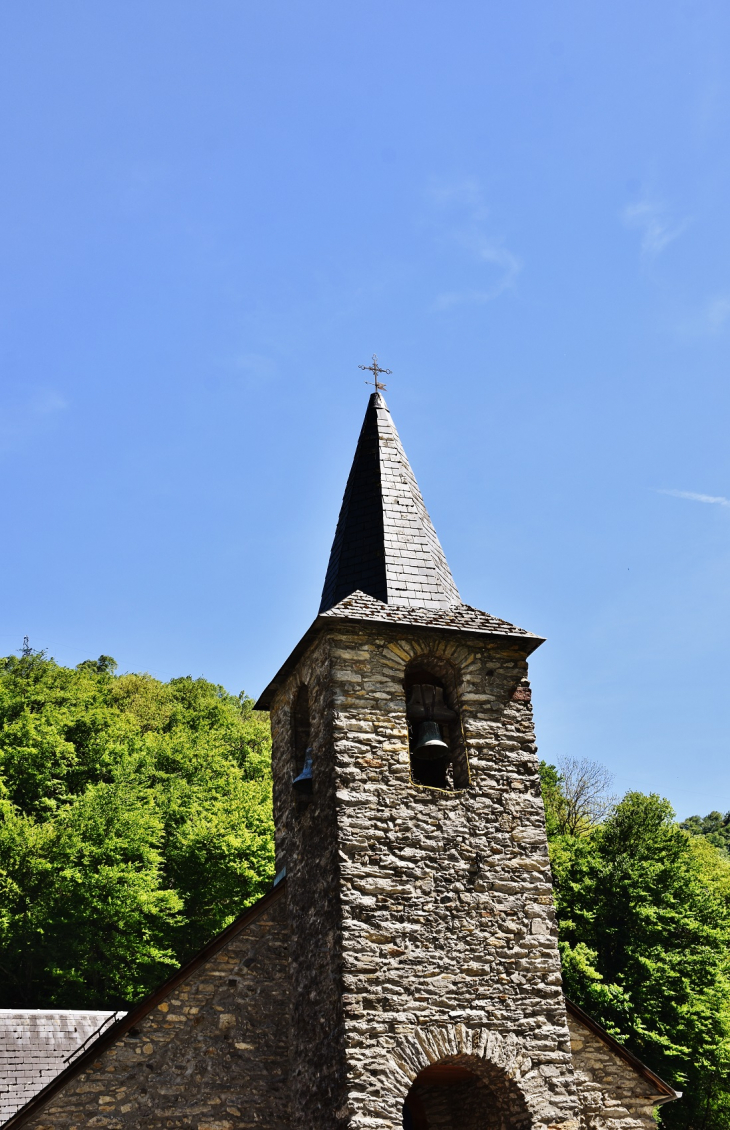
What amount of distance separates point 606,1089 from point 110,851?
17332 mm

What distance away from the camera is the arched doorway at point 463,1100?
9.66 m

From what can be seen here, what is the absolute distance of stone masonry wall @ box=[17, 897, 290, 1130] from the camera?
1002 centimetres

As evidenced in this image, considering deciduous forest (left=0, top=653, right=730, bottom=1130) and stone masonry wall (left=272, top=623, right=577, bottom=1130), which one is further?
deciduous forest (left=0, top=653, right=730, bottom=1130)

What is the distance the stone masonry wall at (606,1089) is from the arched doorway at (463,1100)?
1.23 metres

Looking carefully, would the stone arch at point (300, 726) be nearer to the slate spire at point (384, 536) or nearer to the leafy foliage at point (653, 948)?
the slate spire at point (384, 536)

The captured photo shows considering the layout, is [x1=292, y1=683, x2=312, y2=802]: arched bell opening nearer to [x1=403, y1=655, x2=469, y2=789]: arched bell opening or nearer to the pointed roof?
the pointed roof

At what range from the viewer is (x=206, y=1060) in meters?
10.5

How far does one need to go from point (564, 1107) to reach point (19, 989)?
1871cm

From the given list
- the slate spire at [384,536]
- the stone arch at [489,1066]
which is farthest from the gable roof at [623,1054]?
the slate spire at [384,536]

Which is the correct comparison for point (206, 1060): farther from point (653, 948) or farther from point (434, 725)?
point (653, 948)

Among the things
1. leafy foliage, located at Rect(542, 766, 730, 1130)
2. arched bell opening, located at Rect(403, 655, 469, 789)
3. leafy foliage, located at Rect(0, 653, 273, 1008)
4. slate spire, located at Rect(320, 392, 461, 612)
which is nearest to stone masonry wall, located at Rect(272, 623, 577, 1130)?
arched bell opening, located at Rect(403, 655, 469, 789)

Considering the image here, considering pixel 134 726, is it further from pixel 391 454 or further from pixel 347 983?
pixel 347 983

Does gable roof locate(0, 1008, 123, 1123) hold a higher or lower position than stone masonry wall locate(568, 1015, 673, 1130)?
higher

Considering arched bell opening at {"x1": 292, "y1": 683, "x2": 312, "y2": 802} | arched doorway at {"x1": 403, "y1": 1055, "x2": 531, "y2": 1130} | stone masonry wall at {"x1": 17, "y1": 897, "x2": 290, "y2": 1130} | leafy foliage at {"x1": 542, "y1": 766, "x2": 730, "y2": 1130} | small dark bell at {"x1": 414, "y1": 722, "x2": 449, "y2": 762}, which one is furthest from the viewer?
leafy foliage at {"x1": 542, "y1": 766, "x2": 730, "y2": 1130}
